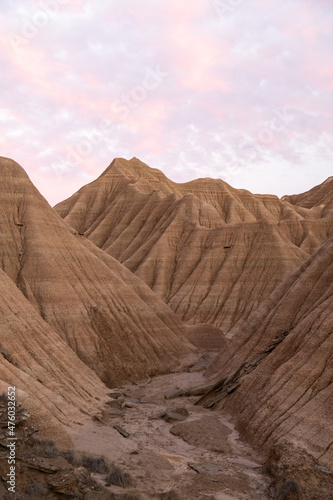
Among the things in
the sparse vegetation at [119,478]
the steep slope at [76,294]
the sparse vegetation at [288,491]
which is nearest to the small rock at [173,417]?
the steep slope at [76,294]

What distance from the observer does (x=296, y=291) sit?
2966 centimetres

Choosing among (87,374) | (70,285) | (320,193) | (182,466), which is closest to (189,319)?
(70,285)

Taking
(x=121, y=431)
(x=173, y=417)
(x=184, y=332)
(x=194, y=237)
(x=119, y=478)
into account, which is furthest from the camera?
(x=194, y=237)

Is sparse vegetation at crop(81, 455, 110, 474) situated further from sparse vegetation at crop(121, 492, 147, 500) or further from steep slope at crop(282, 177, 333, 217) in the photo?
steep slope at crop(282, 177, 333, 217)

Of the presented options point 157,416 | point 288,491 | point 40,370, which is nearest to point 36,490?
point 288,491

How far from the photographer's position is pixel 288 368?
76.5ft

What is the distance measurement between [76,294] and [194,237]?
4147cm

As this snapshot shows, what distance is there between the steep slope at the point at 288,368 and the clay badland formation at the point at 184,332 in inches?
2.9

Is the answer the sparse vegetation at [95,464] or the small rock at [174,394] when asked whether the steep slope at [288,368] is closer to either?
the small rock at [174,394]

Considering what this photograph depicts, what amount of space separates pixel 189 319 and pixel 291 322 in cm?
3440

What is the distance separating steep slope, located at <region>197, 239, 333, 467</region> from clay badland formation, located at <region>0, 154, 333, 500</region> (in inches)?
2.9

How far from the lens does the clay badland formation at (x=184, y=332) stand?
64.0 ft

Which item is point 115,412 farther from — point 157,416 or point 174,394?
point 174,394

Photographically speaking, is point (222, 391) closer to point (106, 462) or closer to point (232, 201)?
point (106, 462)
